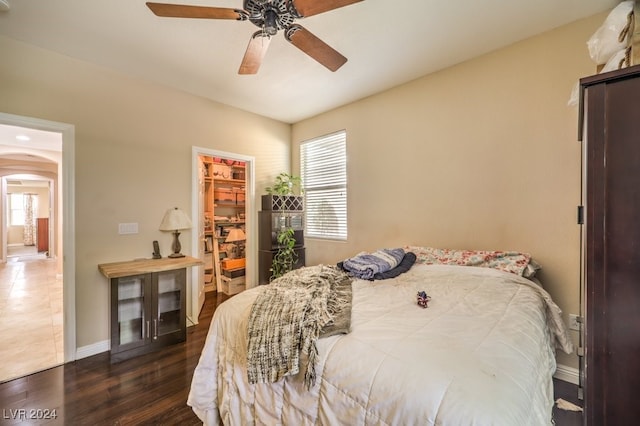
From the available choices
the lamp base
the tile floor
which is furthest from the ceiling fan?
the tile floor

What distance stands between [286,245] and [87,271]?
7.08ft

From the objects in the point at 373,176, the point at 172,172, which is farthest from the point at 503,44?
the point at 172,172

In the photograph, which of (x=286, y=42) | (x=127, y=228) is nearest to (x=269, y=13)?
(x=286, y=42)

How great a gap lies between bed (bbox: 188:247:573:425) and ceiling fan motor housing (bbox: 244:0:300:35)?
1.58 metres

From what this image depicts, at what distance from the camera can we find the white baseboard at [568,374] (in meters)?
2.02

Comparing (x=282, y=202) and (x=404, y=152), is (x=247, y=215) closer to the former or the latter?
(x=282, y=202)

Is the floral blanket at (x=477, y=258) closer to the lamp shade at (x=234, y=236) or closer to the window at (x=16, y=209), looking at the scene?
the lamp shade at (x=234, y=236)

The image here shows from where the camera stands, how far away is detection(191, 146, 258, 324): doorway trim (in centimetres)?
318

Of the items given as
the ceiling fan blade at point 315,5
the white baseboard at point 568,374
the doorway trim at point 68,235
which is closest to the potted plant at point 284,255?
the doorway trim at point 68,235

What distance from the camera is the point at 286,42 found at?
7.37ft

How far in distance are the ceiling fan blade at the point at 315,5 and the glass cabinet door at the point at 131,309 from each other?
8.36 feet

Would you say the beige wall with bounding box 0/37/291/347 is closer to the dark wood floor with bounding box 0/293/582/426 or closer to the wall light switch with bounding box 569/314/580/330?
the dark wood floor with bounding box 0/293/582/426

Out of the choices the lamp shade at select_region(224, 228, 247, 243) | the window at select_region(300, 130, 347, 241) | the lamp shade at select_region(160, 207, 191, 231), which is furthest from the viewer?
the lamp shade at select_region(224, 228, 247, 243)

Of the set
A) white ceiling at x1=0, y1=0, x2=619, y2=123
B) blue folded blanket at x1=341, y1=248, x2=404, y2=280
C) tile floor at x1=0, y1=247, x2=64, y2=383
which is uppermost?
white ceiling at x1=0, y1=0, x2=619, y2=123
